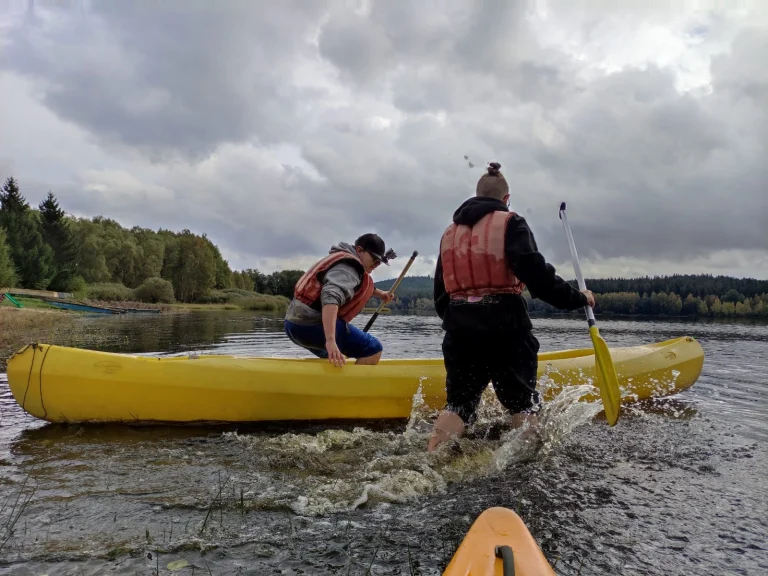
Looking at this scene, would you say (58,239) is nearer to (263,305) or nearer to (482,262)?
(263,305)

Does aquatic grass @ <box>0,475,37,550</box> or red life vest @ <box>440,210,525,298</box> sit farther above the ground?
red life vest @ <box>440,210,525,298</box>

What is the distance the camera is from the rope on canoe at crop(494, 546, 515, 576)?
1516 mm

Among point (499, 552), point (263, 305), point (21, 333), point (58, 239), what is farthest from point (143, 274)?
point (499, 552)

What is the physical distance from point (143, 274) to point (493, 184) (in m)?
63.3

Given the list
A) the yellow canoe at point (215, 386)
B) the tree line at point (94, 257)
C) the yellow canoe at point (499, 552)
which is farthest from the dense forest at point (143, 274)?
the yellow canoe at point (499, 552)

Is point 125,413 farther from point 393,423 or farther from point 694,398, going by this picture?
point 694,398

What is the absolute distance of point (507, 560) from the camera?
5.08ft

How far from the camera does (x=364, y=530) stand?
98.4 inches

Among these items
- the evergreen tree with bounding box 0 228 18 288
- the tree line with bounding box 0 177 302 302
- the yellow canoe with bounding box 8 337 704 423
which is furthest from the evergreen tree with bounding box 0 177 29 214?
the yellow canoe with bounding box 8 337 704 423

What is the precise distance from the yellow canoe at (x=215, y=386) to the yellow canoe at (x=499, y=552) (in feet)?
10.1

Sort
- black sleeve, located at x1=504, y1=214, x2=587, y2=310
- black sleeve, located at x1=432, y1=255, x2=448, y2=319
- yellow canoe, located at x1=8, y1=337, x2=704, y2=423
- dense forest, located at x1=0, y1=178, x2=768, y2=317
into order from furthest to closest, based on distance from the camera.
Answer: dense forest, located at x1=0, y1=178, x2=768, y2=317 → yellow canoe, located at x1=8, y1=337, x2=704, y2=423 → black sleeve, located at x1=432, y1=255, x2=448, y2=319 → black sleeve, located at x1=504, y1=214, x2=587, y2=310

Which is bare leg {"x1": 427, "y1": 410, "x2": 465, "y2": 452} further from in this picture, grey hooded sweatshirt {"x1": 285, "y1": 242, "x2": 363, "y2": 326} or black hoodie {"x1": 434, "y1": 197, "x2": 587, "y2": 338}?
grey hooded sweatshirt {"x1": 285, "y1": 242, "x2": 363, "y2": 326}

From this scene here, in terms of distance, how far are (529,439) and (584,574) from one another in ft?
5.39

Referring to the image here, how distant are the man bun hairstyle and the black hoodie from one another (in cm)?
11
